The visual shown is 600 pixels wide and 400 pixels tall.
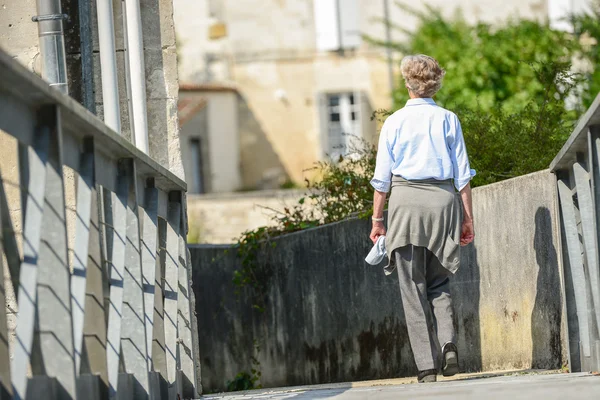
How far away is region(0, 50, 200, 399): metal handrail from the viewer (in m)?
3.34

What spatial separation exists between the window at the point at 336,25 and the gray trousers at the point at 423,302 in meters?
28.9

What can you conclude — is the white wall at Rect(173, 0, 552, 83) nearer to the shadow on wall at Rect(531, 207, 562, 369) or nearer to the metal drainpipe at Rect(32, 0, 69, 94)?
the metal drainpipe at Rect(32, 0, 69, 94)

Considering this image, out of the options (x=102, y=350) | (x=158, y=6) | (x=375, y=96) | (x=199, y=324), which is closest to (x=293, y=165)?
(x=375, y=96)

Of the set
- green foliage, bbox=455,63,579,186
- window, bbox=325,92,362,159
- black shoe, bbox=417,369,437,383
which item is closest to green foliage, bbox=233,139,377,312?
green foliage, bbox=455,63,579,186

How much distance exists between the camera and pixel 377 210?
19.0 ft

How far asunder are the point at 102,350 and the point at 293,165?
31.5m

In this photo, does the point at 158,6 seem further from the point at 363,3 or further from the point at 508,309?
the point at 363,3

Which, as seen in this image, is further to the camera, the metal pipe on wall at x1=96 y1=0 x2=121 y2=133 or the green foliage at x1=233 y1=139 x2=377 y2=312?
the green foliage at x1=233 y1=139 x2=377 y2=312

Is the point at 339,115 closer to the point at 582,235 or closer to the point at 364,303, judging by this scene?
the point at 364,303

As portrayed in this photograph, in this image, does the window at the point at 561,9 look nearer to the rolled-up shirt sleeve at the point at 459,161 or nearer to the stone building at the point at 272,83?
the stone building at the point at 272,83

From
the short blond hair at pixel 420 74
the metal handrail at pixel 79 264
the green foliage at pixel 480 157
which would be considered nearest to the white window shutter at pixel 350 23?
the green foliage at pixel 480 157

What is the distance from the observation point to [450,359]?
5.55m

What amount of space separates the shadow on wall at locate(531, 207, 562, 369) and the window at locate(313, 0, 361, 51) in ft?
92.7

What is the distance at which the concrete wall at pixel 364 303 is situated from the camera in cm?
639
